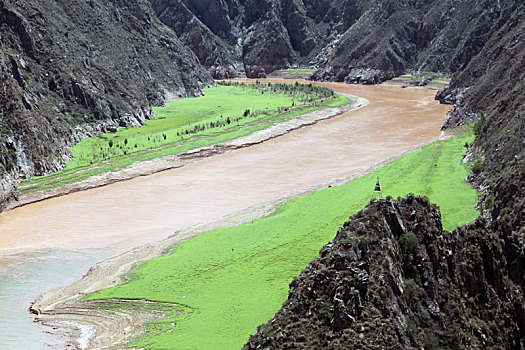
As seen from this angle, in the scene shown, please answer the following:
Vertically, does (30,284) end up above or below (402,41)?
below

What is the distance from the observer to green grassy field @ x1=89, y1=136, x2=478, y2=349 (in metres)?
24.8

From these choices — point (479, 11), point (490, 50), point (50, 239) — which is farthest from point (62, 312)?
point (479, 11)

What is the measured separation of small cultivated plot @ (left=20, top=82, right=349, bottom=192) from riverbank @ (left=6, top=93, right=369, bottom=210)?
2.58 ft

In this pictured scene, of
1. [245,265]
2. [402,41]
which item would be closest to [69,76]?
[245,265]

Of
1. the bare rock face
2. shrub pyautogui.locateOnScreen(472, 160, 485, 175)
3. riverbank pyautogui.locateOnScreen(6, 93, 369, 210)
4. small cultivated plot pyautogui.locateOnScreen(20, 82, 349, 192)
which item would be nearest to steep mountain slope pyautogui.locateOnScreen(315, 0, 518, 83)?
the bare rock face

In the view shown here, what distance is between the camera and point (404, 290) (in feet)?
61.0

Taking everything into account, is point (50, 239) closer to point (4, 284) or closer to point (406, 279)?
point (4, 284)

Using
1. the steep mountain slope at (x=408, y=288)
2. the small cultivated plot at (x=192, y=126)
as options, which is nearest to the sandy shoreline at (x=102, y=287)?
the small cultivated plot at (x=192, y=126)

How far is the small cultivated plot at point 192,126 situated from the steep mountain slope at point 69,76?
231 centimetres

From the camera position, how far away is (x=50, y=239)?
137ft

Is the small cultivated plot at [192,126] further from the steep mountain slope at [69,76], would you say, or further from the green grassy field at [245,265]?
the green grassy field at [245,265]

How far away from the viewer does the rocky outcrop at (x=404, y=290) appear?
1691 cm

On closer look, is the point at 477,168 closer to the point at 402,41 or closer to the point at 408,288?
the point at 408,288

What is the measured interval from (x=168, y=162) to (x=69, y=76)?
2132 centimetres
